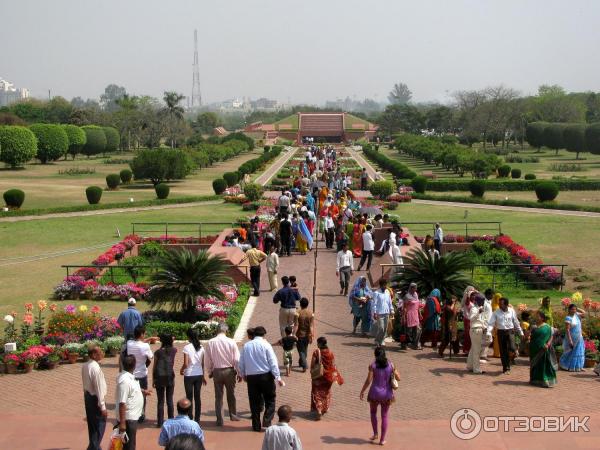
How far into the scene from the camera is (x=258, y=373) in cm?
891

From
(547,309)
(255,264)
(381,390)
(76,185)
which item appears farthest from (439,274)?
(76,185)

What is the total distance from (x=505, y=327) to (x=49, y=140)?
58.9 metres

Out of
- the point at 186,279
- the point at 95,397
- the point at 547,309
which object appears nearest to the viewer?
the point at 95,397

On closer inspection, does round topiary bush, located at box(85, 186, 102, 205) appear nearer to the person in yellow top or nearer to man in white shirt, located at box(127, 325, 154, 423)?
the person in yellow top

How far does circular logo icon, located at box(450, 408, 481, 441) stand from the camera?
878cm

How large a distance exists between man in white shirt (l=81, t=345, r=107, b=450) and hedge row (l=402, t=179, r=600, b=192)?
33.9 meters

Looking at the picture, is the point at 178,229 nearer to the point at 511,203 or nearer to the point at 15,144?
the point at 511,203

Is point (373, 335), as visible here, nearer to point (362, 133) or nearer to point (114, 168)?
point (114, 168)

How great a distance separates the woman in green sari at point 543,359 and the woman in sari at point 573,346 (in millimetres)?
769

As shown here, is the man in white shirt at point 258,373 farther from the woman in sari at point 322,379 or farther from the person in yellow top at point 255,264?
the person in yellow top at point 255,264

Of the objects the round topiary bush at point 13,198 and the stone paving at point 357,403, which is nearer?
the stone paving at point 357,403

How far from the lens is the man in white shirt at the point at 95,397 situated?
8.09 meters

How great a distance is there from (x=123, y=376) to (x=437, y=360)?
571cm

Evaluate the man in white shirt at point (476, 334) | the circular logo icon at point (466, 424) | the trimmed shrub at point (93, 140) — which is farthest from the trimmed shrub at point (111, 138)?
the circular logo icon at point (466, 424)
